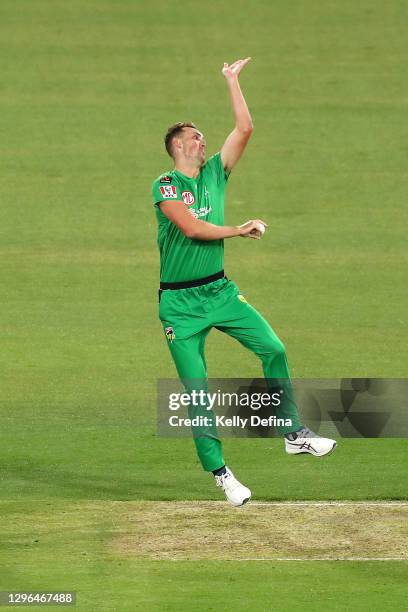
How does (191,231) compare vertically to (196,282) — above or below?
above

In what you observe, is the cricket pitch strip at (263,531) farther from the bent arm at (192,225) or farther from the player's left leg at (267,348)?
the bent arm at (192,225)

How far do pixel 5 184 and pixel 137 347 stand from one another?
6208mm

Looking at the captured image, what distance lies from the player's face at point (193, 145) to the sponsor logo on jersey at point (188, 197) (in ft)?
0.90

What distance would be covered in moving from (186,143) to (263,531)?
3.04 meters

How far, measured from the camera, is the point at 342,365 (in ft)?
56.3

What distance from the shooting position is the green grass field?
1149 cm

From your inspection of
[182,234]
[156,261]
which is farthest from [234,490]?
[156,261]

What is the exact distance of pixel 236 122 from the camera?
1134cm

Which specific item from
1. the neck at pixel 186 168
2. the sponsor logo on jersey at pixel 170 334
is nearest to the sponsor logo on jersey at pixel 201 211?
the neck at pixel 186 168

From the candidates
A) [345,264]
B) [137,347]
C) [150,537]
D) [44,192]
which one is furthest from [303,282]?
[150,537]

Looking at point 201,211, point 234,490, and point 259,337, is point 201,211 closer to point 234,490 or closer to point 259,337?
point 259,337

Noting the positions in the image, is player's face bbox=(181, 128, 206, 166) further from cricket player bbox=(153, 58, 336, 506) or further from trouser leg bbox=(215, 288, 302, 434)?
trouser leg bbox=(215, 288, 302, 434)

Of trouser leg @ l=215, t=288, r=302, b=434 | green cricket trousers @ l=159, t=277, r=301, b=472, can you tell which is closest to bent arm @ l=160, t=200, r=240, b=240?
green cricket trousers @ l=159, t=277, r=301, b=472

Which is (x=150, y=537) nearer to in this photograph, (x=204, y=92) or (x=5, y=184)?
(x=5, y=184)
